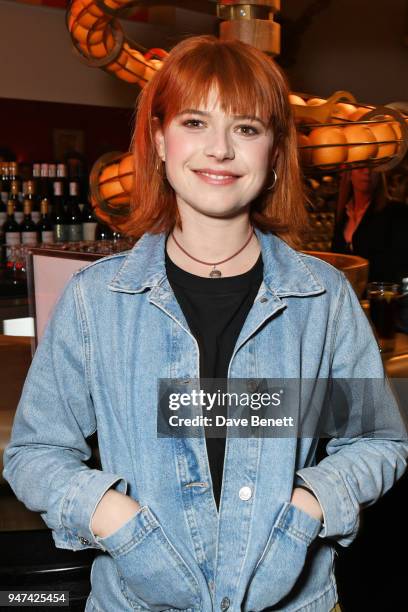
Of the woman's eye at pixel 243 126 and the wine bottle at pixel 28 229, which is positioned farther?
the wine bottle at pixel 28 229

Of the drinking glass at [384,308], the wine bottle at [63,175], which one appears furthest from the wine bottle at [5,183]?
the drinking glass at [384,308]

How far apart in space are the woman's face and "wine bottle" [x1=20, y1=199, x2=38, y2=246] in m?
2.68

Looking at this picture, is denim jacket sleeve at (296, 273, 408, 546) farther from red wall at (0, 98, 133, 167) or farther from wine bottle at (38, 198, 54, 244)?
red wall at (0, 98, 133, 167)

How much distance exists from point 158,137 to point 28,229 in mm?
2890

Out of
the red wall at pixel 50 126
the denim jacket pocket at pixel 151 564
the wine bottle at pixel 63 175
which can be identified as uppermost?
the red wall at pixel 50 126

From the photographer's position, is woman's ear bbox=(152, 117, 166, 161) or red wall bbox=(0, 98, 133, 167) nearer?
woman's ear bbox=(152, 117, 166, 161)

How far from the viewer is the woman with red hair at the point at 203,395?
3.31ft

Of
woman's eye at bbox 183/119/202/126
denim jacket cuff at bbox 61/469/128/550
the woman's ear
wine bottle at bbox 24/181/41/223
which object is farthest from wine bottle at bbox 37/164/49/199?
denim jacket cuff at bbox 61/469/128/550

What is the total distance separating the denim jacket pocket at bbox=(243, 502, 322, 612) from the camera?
100cm

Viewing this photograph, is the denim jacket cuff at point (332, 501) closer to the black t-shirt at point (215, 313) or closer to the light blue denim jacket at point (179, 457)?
the light blue denim jacket at point (179, 457)

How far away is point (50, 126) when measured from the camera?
4004mm

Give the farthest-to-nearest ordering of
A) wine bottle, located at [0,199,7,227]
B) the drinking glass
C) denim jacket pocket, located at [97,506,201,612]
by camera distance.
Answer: wine bottle, located at [0,199,7,227]
the drinking glass
denim jacket pocket, located at [97,506,201,612]

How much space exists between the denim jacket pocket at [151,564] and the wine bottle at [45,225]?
2.88 m

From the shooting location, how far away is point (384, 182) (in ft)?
11.6
